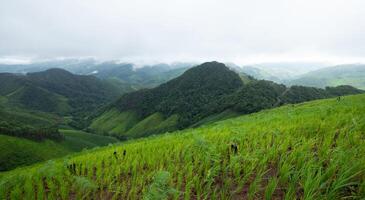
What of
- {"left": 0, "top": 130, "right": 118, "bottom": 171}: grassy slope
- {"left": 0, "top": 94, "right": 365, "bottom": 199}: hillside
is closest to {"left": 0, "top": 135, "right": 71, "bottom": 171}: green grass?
{"left": 0, "top": 130, "right": 118, "bottom": 171}: grassy slope

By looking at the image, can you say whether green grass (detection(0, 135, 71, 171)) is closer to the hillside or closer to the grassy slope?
the grassy slope

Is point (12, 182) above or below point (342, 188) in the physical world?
below

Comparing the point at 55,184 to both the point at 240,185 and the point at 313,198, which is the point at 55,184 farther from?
the point at 313,198

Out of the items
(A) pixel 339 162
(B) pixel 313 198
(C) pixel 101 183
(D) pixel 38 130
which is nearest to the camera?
(B) pixel 313 198

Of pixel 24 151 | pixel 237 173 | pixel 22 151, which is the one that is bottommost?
pixel 24 151

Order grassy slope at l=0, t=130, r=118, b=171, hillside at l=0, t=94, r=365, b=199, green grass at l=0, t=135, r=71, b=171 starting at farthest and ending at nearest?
grassy slope at l=0, t=130, r=118, b=171, green grass at l=0, t=135, r=71, b=171, hillside at l=0, t=94, r=365, b=199

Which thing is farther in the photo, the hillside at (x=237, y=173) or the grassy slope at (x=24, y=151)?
the grassy slope at (x=24, y=151)

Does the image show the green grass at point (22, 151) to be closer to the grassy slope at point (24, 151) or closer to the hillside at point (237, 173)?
the grassy slope at point (24, 151)

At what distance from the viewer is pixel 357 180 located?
4.09m

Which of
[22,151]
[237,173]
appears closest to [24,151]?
[22,151]

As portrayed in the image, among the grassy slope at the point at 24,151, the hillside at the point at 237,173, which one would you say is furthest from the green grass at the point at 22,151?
the hillside at the point at 237,173

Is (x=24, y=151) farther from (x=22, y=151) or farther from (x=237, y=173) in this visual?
(x=237, y=173)

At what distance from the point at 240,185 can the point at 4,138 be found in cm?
18080

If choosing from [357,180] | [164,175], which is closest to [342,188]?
[357,180]
